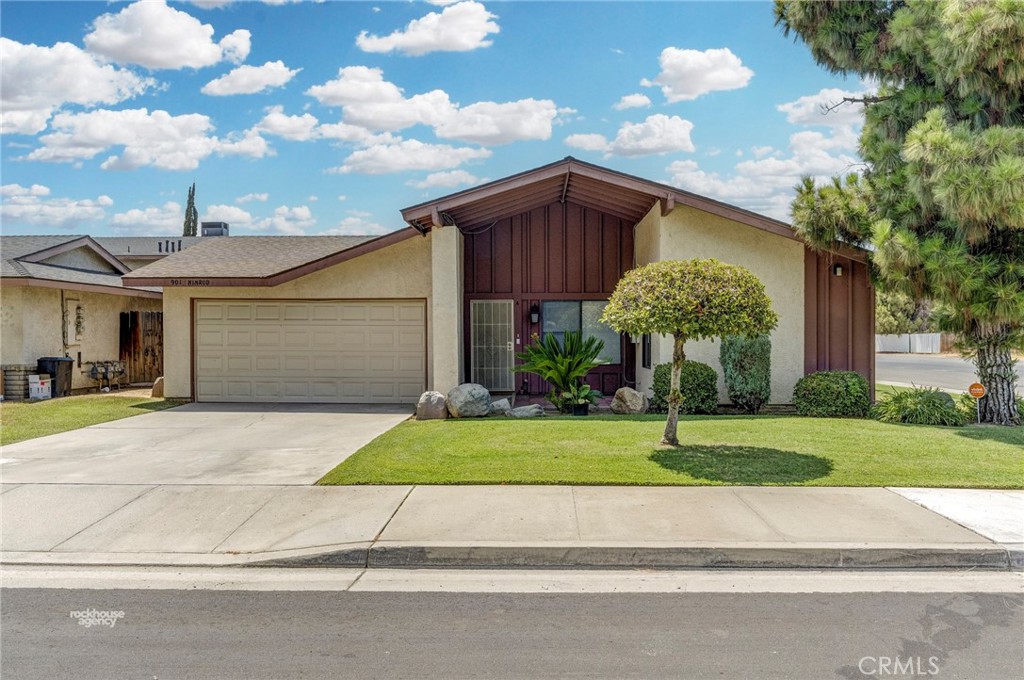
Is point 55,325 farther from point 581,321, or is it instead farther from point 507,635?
point 507,635

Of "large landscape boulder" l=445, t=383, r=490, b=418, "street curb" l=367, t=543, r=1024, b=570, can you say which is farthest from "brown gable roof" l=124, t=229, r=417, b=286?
"street curb" l=367, t=543, r=1024, b=570

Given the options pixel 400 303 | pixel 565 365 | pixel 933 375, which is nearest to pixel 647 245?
pixel 565 365

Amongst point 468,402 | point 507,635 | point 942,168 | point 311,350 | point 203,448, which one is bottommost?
point 507,635

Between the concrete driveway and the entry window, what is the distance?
3852mm

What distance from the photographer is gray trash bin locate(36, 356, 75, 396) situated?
15438 mm

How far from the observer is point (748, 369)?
38.5 ft

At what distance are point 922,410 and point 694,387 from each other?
11.3ft

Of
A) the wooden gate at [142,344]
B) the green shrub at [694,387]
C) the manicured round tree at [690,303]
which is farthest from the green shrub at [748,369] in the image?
the wooden gate at [142,344]

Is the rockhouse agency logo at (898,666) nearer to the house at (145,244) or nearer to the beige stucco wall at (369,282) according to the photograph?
the beige stucco wall at (369,282)

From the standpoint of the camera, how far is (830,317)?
12.4 m

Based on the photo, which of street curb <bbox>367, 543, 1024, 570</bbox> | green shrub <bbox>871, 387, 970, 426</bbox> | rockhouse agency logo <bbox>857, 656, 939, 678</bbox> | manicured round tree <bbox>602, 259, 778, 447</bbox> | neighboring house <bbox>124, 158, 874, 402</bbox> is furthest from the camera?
neighboring house <bbox>124, 158, 874, 402</bbox>

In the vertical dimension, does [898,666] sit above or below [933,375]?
below

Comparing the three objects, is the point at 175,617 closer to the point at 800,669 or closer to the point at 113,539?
the point at 113,539

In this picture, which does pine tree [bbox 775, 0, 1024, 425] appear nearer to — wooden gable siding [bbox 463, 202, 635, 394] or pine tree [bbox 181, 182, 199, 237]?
wooden gable siding [bbox 463, 202, 635, 394]
